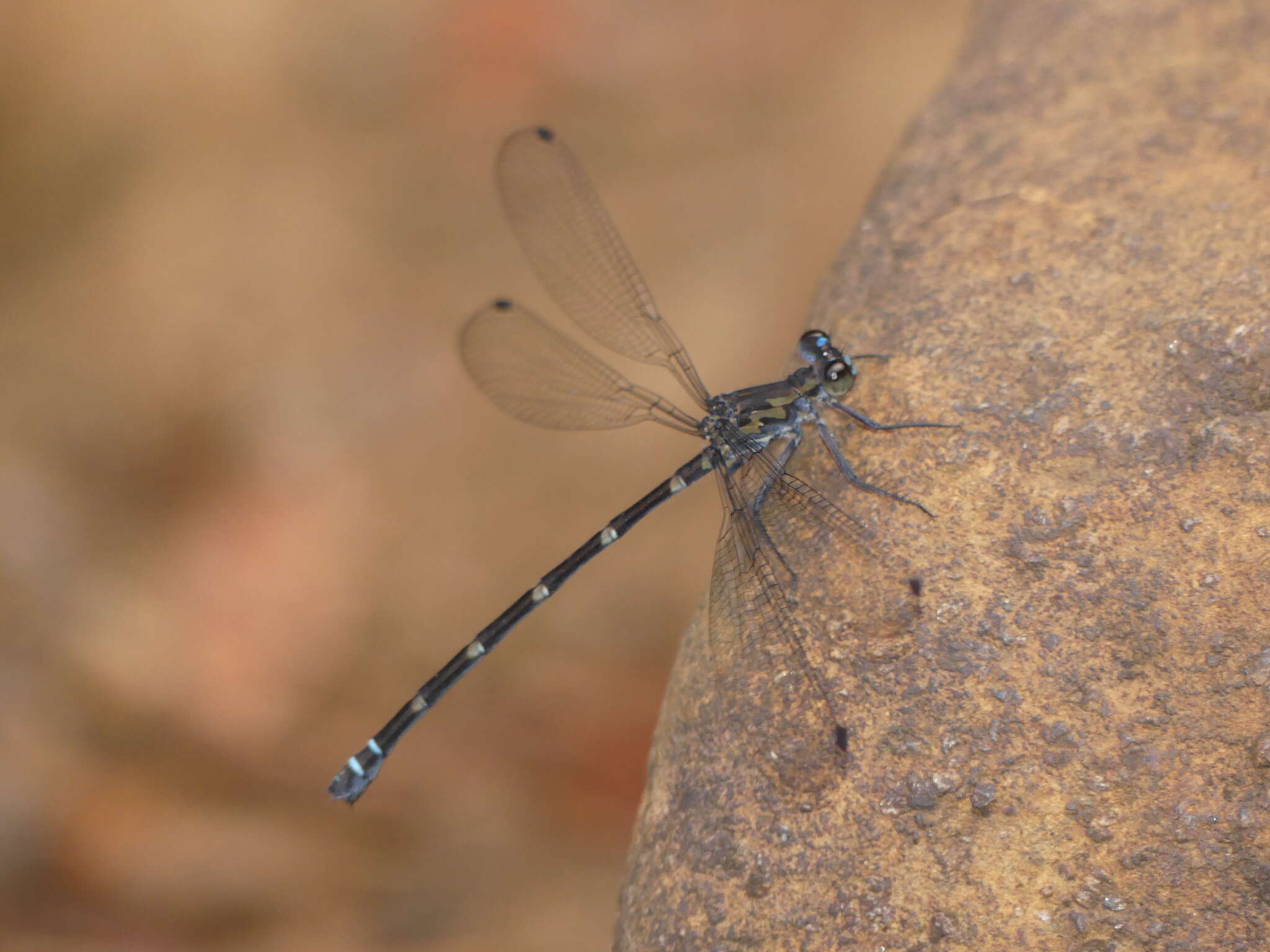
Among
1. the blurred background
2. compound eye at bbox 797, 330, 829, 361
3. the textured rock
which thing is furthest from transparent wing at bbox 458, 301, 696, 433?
the blurred background

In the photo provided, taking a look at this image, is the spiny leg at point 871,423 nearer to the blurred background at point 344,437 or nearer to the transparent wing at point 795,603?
the transparent wing at point 795,603

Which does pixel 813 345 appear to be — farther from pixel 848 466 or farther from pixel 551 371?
pixel 551 371

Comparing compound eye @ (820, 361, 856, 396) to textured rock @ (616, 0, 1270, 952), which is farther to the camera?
compound eye @ (820, 361, 856, 396)

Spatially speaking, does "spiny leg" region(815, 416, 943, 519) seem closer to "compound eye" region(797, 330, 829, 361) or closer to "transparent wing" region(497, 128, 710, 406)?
"compound eye" region(797, 330, 829, 361)

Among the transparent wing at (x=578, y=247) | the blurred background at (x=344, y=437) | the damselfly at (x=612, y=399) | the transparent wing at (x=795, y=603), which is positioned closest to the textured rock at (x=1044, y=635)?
the transparent wing at (x=795, y=603)

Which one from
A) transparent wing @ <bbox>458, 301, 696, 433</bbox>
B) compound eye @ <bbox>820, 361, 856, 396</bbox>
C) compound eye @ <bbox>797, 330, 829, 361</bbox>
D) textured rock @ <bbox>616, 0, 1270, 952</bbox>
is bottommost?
textured rock @ <bbox>616, 0, 1270, 952</bbox>
